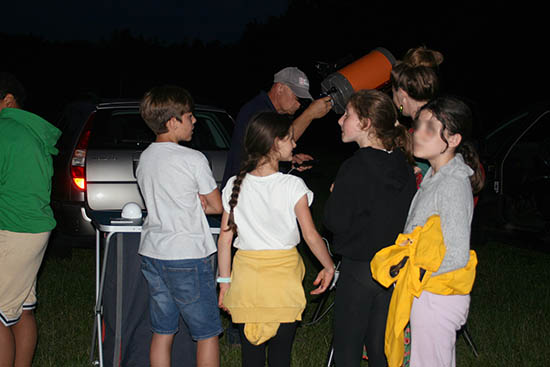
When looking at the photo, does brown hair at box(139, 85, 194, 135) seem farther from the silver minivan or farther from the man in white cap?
the silver minivan

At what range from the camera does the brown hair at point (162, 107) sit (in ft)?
9.70

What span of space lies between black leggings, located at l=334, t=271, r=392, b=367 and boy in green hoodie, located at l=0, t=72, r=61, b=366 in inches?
68.7

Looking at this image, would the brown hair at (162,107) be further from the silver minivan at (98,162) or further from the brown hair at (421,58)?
the silver minivan at (98,162)

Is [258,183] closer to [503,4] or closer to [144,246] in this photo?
[144,246]

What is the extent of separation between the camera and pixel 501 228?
662 centimetres

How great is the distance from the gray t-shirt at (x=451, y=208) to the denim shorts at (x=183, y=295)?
114 centimetres

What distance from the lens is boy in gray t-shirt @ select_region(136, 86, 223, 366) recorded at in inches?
115

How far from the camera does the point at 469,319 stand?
15.7 ft

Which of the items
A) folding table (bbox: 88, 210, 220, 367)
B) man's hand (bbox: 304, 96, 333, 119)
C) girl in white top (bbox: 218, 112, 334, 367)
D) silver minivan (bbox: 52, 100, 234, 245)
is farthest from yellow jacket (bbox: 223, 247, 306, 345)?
silver minivan (bbox: 52, 100, 234, 245)

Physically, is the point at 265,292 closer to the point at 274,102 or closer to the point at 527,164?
the point at 274,102

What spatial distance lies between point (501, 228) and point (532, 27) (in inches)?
505

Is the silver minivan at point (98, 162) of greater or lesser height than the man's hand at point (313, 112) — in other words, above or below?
below

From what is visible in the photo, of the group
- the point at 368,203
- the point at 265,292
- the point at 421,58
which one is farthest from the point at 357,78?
the point at 265,292

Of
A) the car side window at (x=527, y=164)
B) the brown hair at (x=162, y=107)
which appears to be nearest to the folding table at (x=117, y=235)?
A: the brown hair at (x=162, y=107)
